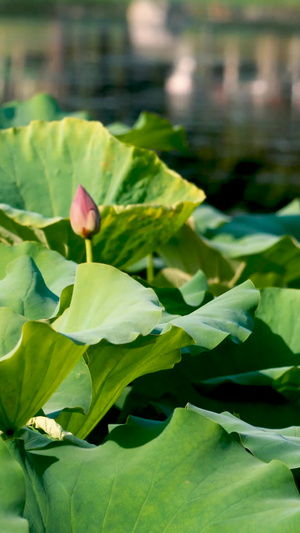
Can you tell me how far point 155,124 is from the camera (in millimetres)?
1913

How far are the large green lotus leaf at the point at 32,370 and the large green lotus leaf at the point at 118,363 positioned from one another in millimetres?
64

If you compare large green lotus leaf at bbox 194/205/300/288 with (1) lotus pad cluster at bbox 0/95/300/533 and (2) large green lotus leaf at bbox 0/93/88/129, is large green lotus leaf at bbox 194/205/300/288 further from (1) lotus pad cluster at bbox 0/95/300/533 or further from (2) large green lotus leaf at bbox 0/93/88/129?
(2) large green lotus leaf at bbox 0/93/88/129

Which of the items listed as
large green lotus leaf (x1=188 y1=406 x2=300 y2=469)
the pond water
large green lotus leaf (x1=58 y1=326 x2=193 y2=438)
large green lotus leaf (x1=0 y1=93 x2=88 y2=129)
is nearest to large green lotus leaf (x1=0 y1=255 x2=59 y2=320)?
large green lotus leaf (x1=58 y1=326 x2=193 y2=438)

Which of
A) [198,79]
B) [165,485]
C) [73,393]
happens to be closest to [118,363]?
[73,393]

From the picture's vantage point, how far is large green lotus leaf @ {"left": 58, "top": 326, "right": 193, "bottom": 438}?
884 mm

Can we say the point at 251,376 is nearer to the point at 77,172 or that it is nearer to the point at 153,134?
the point at 77,172

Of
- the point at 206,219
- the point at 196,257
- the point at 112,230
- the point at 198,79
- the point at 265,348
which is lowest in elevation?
the point at 198,79

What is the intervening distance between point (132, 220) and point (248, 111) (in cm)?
1004

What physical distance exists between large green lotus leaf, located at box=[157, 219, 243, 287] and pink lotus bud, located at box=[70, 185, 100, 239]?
511 millimetres

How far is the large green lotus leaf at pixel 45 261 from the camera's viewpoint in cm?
116

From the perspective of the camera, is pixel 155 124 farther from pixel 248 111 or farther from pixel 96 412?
pixel 248 111

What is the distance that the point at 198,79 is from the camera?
1380cm

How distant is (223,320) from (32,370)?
243mm

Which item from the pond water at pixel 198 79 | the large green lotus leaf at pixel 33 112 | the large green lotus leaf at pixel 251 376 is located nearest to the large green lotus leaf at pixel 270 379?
the large green lotus leaf at pixel 251 376
